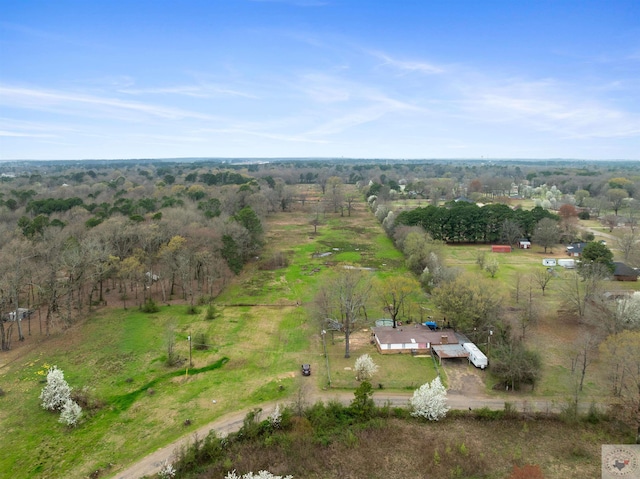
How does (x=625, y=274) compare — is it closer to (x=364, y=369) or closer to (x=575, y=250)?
(x=575, y=250)

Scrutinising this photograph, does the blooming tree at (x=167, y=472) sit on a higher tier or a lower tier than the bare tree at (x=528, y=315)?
lower

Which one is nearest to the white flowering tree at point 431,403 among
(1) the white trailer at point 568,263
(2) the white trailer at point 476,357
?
(2) the white trailer at point 476,357

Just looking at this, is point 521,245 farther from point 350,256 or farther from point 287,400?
point 287,400

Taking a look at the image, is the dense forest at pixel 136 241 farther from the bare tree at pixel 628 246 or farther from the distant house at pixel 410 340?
the distant house at pixel 410 340

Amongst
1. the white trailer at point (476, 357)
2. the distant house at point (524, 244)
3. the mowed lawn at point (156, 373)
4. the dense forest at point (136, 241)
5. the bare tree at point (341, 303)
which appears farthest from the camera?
the distant house at point (524, 244)

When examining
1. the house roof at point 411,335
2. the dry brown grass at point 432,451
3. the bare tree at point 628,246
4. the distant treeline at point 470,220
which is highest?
the distant treeline at point 470,220

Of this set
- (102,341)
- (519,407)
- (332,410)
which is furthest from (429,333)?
(102,341)

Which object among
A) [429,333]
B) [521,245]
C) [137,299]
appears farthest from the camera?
[521,245]
